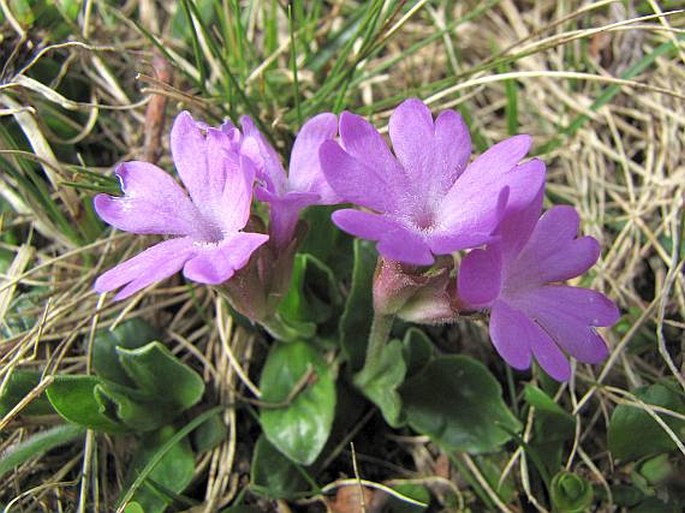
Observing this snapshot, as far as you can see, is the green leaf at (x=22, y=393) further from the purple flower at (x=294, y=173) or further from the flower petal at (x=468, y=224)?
the flower petal at (x=468, y=224)

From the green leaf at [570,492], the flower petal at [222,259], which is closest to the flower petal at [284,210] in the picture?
the flower petal at [222,259]

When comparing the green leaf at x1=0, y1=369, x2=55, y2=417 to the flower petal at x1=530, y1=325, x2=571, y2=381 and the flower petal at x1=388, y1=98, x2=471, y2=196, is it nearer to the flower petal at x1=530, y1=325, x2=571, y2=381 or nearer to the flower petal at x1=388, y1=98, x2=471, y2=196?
the flower petal at x1=388, y1=98, x2=471, y2=196

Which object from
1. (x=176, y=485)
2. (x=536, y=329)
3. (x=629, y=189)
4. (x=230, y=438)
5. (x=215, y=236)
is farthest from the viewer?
(x=629, y=189)

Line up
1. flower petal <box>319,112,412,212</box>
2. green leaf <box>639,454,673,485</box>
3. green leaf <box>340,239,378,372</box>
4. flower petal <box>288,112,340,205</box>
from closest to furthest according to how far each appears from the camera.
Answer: flower petal <box>319,112,412,212</box>, flower petal <box>288,112,340,205</box>, green leaf <box>639,454,673,485</box>, green leaf <box>340,239,378,372</box>

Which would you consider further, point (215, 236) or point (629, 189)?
point (629, 189)

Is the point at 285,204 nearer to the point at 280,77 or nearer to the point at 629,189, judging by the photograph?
the point at 280,77

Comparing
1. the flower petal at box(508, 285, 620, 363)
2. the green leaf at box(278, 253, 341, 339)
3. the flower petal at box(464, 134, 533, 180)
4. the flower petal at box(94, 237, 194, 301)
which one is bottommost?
the green leaf at box(278, 253, 341, 339)

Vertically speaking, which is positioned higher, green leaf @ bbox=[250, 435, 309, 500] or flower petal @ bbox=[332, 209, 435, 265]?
flower petal @ bbox=[332, 209, 435, 265]

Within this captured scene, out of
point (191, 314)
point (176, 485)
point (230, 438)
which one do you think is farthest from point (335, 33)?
point (176, 485)

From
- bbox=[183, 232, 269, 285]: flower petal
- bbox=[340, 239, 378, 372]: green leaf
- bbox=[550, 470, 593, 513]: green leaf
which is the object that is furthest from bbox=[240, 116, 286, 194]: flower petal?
bbox=[550, 470, 593, 513]: green leaf
